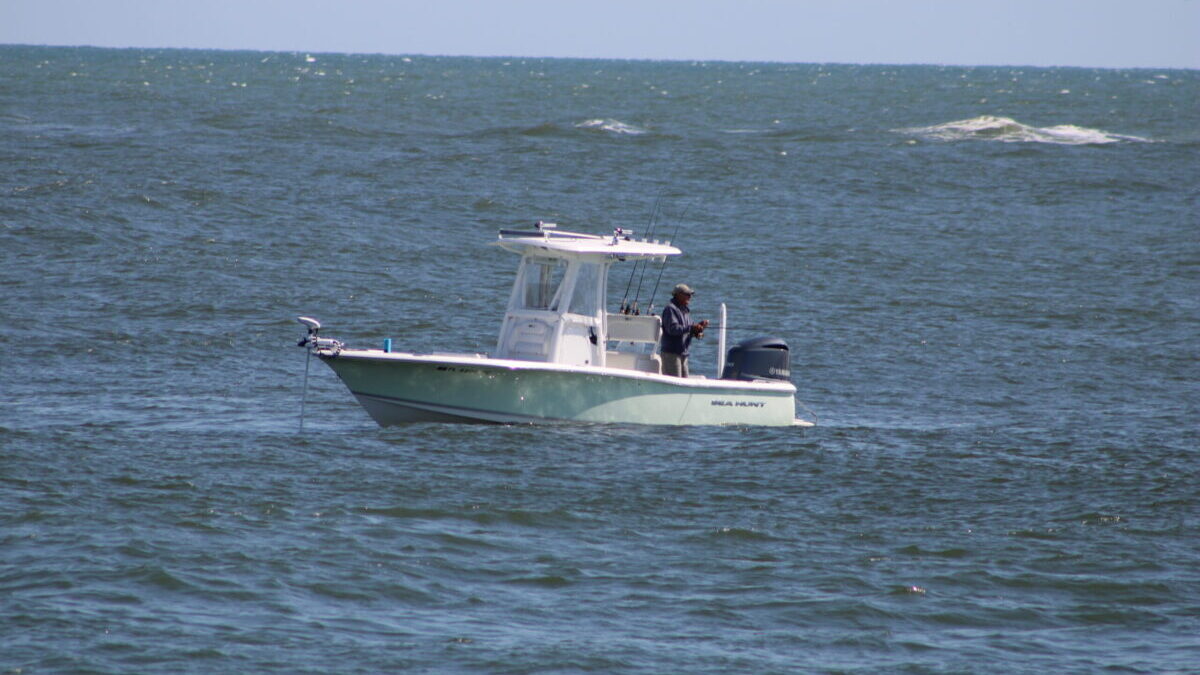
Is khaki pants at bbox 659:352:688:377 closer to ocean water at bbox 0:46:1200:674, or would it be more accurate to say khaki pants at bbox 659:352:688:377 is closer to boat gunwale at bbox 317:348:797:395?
boat gunwale at bbox 317:348:797:395

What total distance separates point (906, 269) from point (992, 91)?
10546cm

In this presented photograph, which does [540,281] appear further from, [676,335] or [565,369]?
[676,335]

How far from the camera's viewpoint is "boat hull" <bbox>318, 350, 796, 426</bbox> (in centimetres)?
1706

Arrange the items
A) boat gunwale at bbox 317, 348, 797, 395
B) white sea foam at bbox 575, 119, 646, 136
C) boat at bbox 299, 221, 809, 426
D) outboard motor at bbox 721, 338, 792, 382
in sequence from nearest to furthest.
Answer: boat gunwale at bbox 317, 348, 797, 395 < boat at bbox 299, 221, 809, 426 < outboard motor at bbox 721, 338, 792, 382 < white sea foam at bbox 575, 119, 646, 136

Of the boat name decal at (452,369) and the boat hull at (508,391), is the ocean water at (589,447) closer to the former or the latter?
the boat hull at (508,391)

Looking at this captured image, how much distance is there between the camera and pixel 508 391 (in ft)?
57.1

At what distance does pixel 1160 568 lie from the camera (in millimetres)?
13461

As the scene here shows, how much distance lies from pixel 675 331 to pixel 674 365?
403 millimetres

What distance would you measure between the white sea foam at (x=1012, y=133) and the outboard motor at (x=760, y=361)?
48354mm

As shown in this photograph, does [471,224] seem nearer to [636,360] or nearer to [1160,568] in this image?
[636,360]

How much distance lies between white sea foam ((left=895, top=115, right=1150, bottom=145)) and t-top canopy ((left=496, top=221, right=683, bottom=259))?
49.3m

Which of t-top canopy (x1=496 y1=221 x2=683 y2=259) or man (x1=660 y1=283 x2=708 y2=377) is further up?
t-top canopy (x1=496 y1=221 x2=683 y2=259)

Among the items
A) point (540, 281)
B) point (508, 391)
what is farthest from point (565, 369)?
point (540, 281)

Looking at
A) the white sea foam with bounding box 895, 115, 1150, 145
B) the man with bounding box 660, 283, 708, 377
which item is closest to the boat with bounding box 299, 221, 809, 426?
the man with bounding box 660, 283, 708, 377
